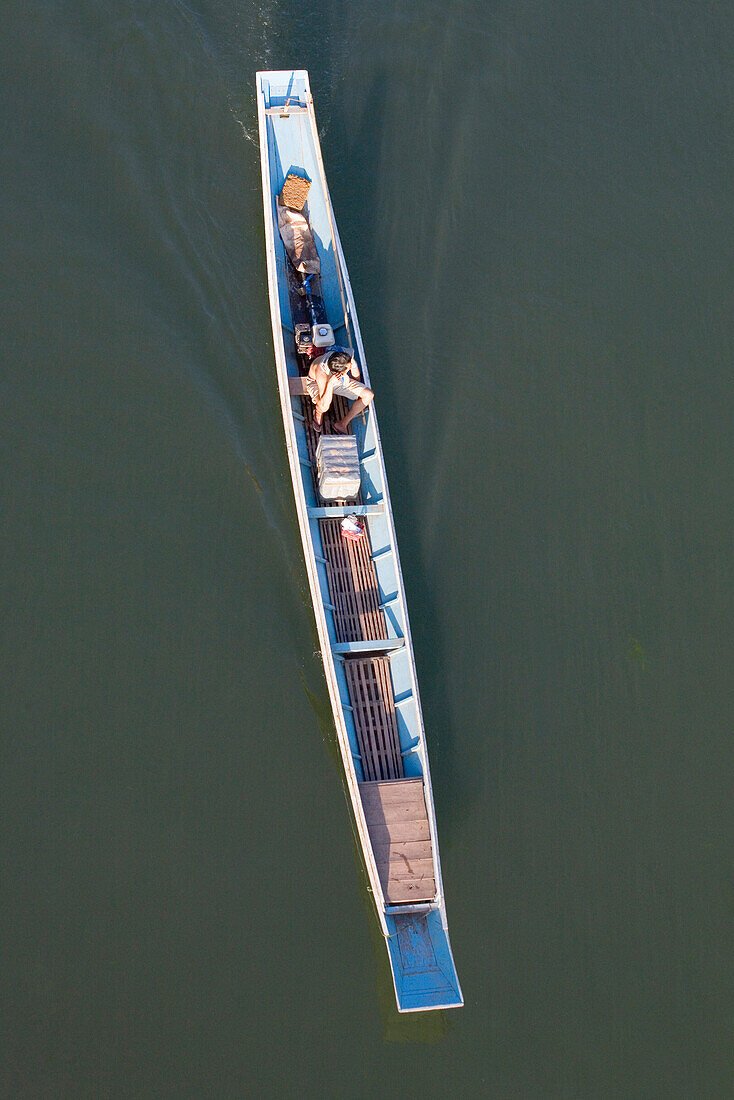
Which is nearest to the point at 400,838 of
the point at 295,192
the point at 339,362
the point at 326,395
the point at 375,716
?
the point at 375,716

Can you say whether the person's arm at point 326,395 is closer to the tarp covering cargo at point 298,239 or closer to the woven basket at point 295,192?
the tarp covering cargo at point 298,239

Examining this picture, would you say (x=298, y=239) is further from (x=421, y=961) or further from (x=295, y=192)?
(x=421, y=961)

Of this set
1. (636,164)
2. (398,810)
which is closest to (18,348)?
(398,810)

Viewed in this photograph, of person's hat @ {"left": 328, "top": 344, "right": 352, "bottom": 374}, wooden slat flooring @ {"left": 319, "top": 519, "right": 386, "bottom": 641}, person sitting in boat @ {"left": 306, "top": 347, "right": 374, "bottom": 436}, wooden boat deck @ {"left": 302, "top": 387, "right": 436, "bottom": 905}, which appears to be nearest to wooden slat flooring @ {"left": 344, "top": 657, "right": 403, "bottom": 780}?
wooden boat deck @ {"left": 302, "top": 387, "right": 436, "bottom": 905}

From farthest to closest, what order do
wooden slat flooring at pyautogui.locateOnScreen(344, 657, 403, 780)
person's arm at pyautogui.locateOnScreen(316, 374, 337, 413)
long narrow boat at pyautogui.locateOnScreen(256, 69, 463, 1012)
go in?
person's arm at pyautogui.locateOnScreen(316, 374, 337, 413)
wooden slat flooring at pyautogui.locateOnScreen(344, 657, 403, 780)
long narrow boat at pyautogui.locateOnScreen(256, 69, 463, 1012)

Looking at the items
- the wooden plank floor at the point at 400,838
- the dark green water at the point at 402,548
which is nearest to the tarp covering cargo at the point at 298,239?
the dark green water at the point at 402,548

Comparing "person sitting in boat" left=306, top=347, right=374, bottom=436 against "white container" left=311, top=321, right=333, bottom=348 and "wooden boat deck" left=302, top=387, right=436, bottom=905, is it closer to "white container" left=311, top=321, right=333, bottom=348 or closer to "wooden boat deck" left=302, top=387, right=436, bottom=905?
"white container" left=311, top=321, right=333, bottom=348

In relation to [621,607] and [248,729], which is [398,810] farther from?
[621,607]
